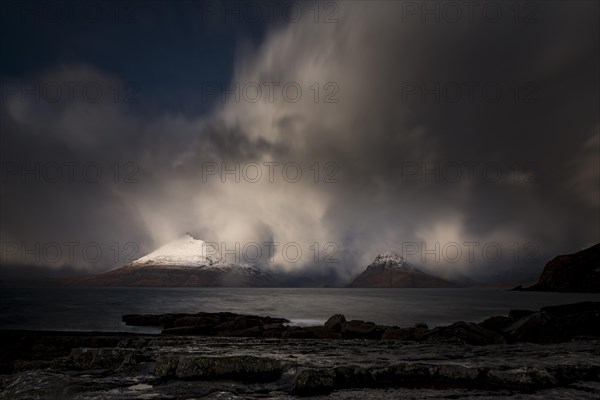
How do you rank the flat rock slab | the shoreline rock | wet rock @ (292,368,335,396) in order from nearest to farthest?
1. the flat rock slab
2. wet rock @ (292,368,335,396)
3. the shoreline rock

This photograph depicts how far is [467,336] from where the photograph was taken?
977 inches

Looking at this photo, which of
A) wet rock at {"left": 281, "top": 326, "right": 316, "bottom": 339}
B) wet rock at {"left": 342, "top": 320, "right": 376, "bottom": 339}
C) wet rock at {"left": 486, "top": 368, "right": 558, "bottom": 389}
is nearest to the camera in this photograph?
wet rock at {"left": 486, "top": 368, "right": 558, "bottom": 389}

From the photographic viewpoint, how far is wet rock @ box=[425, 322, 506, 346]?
23.1 meters

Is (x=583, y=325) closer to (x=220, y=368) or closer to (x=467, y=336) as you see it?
(x=467, y=336)

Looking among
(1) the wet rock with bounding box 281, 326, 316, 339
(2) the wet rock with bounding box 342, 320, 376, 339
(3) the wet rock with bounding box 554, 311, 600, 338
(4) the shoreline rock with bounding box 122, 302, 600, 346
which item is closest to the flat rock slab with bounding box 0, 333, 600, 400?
(4) the shoreline rock with bounding box 122, 302, 600, 346

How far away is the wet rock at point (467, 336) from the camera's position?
23.1 metres

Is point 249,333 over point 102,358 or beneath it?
beneath

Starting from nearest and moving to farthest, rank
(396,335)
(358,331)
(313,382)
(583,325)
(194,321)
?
(313,382)
(583,325)
(396,335)
(358,331)
(194,321)

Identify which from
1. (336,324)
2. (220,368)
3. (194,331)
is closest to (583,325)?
(336,324)

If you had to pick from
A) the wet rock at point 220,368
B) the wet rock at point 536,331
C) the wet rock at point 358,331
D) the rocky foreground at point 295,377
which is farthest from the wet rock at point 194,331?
the wet rock at point 220,368

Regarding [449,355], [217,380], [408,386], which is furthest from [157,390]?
[449,355]

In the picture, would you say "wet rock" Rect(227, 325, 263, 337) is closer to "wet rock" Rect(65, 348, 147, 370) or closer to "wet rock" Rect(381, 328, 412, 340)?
"wet rock" Rect(381, 328, 412, 340)

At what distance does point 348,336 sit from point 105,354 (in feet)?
70.8

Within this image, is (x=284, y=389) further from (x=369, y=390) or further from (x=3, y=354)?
(x=3, y=354)
